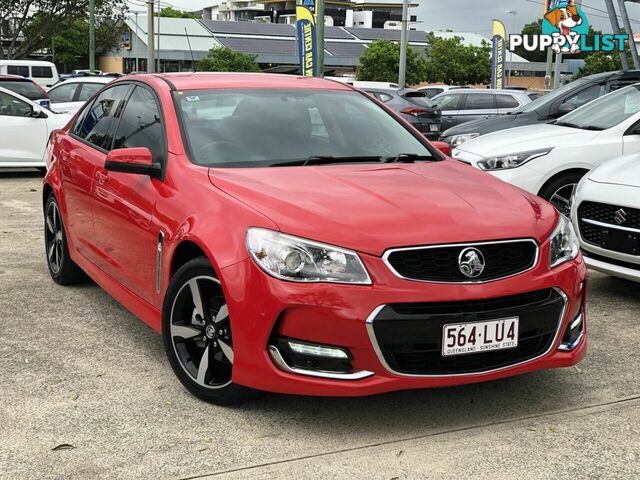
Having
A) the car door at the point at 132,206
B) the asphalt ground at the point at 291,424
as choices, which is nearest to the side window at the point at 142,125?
the car door at the point at 132,206

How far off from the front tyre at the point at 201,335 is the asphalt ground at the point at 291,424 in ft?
0.35

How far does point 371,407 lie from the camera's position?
3.99m

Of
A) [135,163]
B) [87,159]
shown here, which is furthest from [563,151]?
[135,163]

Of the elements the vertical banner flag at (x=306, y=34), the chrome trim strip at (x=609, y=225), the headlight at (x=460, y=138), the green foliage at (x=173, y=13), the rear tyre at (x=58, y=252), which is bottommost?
the rear tyre at (x=58, y=252)

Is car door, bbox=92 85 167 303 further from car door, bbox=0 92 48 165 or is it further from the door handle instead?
car door, bbox=0 92 48 165

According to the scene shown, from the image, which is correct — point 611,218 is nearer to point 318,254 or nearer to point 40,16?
point 318,254

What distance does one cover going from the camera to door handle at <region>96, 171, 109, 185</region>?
5035 millimetres

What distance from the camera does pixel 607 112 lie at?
27.0 ft

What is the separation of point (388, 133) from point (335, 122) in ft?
1.13

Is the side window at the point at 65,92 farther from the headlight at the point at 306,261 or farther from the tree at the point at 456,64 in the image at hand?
the tree at the point at 456,64

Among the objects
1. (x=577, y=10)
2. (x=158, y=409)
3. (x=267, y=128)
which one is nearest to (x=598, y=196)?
(x=267, y=128)

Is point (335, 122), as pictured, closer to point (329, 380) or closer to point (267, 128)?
point (267, 128)

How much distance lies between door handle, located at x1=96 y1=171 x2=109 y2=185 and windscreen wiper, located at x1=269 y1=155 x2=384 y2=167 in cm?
117

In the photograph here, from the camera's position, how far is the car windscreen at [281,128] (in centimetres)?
452
